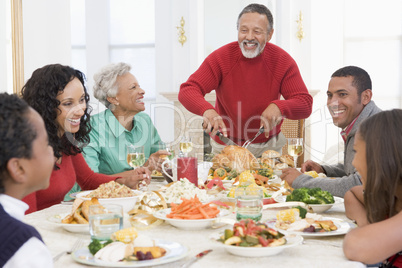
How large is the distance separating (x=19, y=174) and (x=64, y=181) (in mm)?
1178

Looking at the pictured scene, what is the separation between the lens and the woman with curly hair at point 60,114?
2049 mm

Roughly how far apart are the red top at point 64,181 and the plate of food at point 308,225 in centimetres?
100

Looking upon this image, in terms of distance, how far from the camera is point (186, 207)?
1453 millimetres

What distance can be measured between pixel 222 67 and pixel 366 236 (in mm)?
2349

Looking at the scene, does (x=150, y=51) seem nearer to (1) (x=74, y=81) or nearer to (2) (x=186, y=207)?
(1) (x=74, y=81)

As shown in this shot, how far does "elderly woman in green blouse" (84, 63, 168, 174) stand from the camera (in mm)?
2811

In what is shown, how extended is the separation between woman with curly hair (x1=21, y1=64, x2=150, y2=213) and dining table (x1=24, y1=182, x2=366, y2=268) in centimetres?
50

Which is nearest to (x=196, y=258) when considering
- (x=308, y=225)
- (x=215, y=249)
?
(x=215, y=249)

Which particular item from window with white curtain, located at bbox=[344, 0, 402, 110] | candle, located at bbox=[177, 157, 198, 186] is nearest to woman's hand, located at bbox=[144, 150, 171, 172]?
candle, located at bbox=[177, 157, 198, 186]

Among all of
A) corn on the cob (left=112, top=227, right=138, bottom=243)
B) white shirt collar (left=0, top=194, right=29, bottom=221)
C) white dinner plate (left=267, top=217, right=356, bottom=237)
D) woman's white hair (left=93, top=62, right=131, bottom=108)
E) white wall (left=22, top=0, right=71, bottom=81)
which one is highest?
white wall (left=22, top=0, right=71, bottom=81)

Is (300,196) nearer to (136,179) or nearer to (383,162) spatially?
(383,162)

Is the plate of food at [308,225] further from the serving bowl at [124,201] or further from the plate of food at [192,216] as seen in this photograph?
the serving bowl at [124,201]

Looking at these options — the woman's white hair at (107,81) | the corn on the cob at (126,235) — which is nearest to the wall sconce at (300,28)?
the woman's white hair at (107,81)

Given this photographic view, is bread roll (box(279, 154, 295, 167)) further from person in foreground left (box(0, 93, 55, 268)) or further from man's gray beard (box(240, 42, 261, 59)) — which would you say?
person in foreground left (box(0, 93, 55, 268))
